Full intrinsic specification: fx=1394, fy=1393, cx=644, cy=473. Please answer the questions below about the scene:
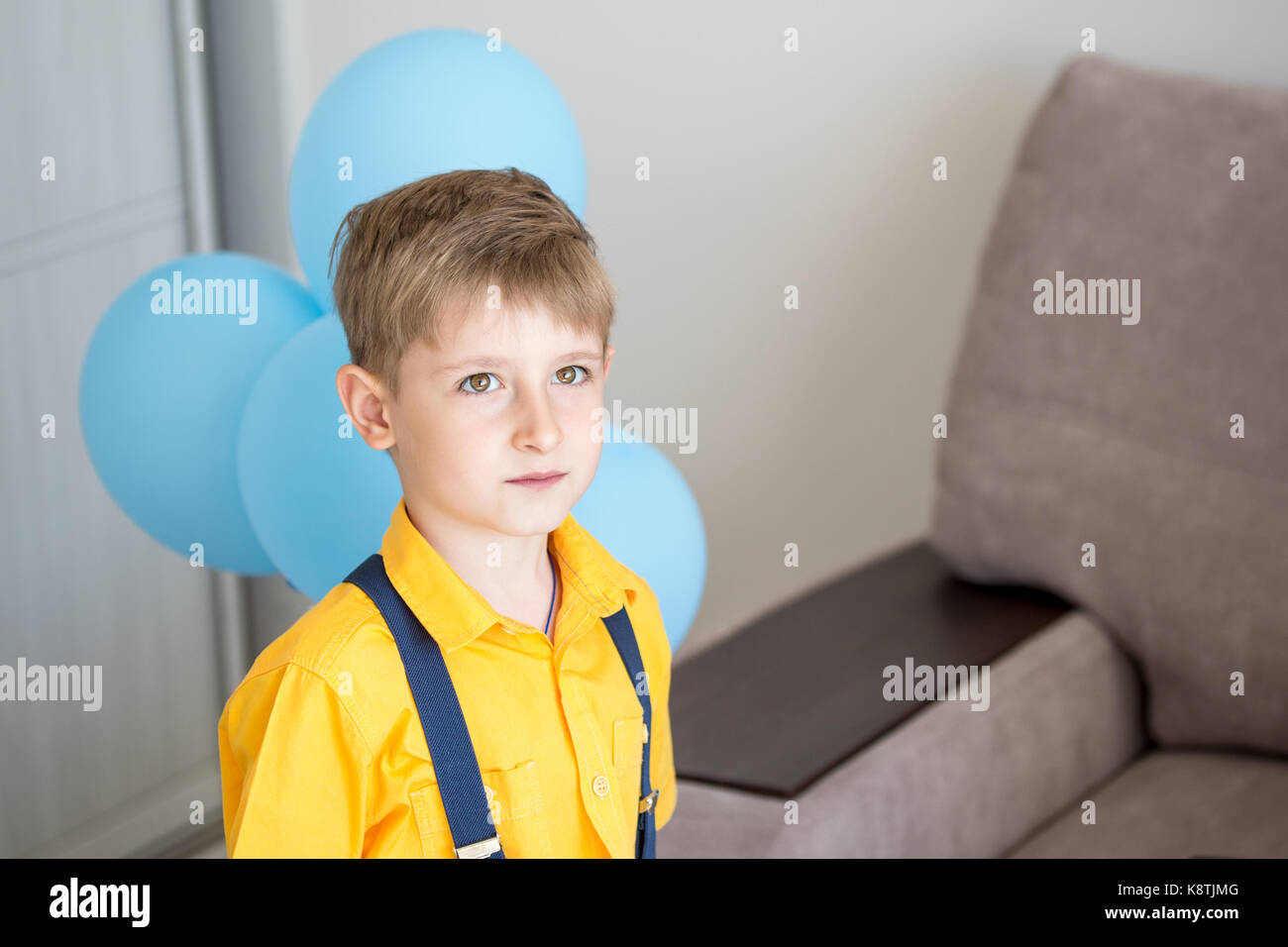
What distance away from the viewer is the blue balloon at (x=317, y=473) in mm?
1052

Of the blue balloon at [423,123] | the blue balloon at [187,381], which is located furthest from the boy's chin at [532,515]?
the blue balloon at [187,381]

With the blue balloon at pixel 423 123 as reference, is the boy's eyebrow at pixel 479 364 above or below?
below

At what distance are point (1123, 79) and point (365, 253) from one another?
1090 millimetres

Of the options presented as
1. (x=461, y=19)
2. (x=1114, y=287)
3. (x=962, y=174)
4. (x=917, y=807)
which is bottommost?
(x=917, y=807)

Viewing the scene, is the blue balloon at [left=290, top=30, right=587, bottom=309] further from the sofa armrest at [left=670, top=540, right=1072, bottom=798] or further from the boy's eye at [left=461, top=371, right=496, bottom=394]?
the sofa armrest at [left=670, top=540, right=1072, bottom=798]

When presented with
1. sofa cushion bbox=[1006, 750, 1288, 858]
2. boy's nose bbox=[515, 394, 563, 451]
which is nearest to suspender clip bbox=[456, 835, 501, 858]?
boy's nose bbox=[515, 394, 563, 451]

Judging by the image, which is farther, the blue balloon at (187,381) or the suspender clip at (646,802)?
the blue balloon at (187,381)

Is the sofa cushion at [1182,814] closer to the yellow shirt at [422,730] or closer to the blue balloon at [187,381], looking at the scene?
the yellow shirt at [422,730]

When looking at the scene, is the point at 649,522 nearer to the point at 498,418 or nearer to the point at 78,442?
the point at 498,418

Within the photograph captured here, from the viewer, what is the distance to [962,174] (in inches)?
75.7

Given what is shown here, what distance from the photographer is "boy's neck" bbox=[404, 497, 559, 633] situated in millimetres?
851
